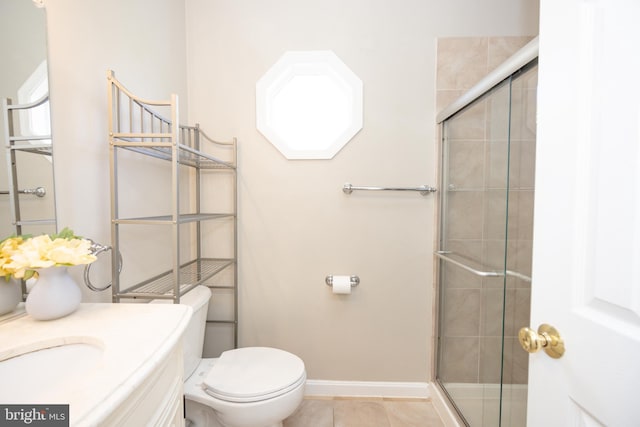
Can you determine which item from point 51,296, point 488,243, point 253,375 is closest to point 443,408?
point 488,243

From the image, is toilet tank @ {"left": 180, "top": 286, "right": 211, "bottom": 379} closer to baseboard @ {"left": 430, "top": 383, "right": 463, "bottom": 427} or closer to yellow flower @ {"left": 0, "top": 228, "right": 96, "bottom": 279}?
yellow flower @ {"left": 0, "top": 228, "right": 96, "bottom": 279}

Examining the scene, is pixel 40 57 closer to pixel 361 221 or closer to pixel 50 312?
pixel 50 312

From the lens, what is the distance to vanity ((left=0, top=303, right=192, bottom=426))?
47cm

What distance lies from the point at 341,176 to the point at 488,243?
847 millimetres

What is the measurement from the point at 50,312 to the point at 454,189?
1.74 meters

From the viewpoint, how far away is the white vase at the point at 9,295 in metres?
0.74

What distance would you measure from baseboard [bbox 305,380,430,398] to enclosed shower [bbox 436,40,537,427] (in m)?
0.16

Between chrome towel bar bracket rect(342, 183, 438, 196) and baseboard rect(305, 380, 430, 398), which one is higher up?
chrome towel bar bracket rect(342, 183, 438, 196)

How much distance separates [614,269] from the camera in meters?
0.47

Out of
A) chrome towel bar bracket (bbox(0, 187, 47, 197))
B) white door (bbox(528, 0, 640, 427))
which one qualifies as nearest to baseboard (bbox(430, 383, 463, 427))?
white door (bbox(528, 0, 640, 427))

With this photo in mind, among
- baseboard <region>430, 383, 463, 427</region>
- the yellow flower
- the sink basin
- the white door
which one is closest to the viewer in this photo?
the white door

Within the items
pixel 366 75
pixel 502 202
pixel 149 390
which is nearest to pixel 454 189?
pixel 502 202

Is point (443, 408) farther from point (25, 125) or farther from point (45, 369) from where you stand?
point (25, 125)

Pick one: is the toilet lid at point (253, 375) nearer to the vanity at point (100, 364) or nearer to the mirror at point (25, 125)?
the vanity at point (100, 364)
